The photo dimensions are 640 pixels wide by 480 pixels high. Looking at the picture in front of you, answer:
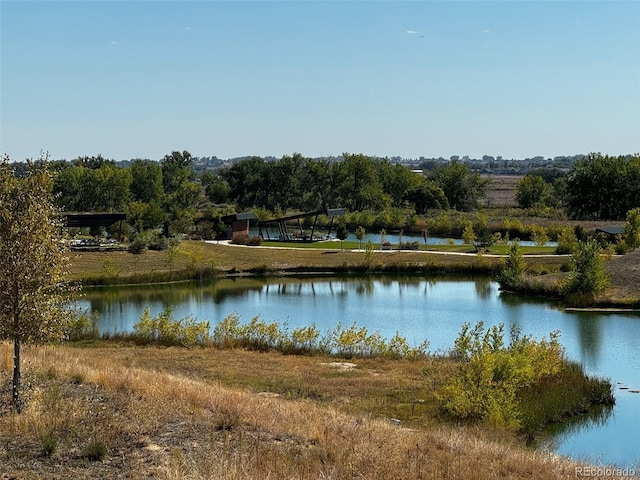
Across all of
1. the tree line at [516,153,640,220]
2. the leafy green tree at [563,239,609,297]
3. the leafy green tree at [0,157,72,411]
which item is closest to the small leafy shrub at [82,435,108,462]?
the leafy green tree at [0,157,72,411]

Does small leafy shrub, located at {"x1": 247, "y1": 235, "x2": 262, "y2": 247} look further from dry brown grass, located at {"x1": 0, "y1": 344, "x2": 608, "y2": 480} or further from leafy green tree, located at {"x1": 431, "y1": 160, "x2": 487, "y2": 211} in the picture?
dry brown grass, located at {"x1": 0, "y1": 344, "x2": 608, "y2": 480}

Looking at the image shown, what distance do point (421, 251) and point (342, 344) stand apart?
30.3m

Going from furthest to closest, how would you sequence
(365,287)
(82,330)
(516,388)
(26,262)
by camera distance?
(365,287), (82,330), (516,388), (26,262)

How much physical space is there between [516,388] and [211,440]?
8.45 m

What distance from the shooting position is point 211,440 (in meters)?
10.6

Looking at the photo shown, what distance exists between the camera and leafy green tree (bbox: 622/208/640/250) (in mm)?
46969

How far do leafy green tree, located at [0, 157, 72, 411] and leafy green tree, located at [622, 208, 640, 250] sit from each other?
41.6m

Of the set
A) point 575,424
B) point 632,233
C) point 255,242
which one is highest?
point 632,233

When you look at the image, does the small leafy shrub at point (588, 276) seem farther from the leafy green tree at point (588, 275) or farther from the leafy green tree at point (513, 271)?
the leafy green tree at point (513, 271)

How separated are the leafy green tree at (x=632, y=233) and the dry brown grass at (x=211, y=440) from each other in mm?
36666

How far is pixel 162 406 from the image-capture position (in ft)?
39.9

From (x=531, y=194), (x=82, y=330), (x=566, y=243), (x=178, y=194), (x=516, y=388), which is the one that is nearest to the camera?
(x=516, y=388)

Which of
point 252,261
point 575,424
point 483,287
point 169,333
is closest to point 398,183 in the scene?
point 252,261

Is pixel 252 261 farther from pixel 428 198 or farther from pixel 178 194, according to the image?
pixel 428 198
